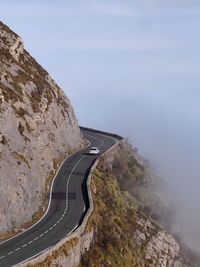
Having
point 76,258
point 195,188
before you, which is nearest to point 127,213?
point 76,258

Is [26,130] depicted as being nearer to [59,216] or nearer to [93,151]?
[59,216]

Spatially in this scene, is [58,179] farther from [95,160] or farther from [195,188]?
[195,188]

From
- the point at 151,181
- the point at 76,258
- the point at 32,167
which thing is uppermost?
the point at 32,167

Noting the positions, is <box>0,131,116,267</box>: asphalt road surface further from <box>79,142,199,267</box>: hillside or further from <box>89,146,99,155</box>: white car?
<box>79,142,199,267</box>: hillside

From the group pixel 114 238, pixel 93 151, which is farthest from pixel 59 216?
pixel 93 151

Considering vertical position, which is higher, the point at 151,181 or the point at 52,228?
the point at 52,228

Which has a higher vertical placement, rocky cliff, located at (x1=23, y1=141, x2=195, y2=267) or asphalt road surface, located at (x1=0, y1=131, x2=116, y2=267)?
asphalt road surface, located at (x1=0, y1=131, x2=116, y2=267)

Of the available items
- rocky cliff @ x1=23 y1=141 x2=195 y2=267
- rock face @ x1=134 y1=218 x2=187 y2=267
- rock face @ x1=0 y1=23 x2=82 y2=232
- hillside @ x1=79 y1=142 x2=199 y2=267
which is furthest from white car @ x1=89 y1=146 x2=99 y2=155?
rock face @ x1=134 y1=218 x2=187 y2=267
